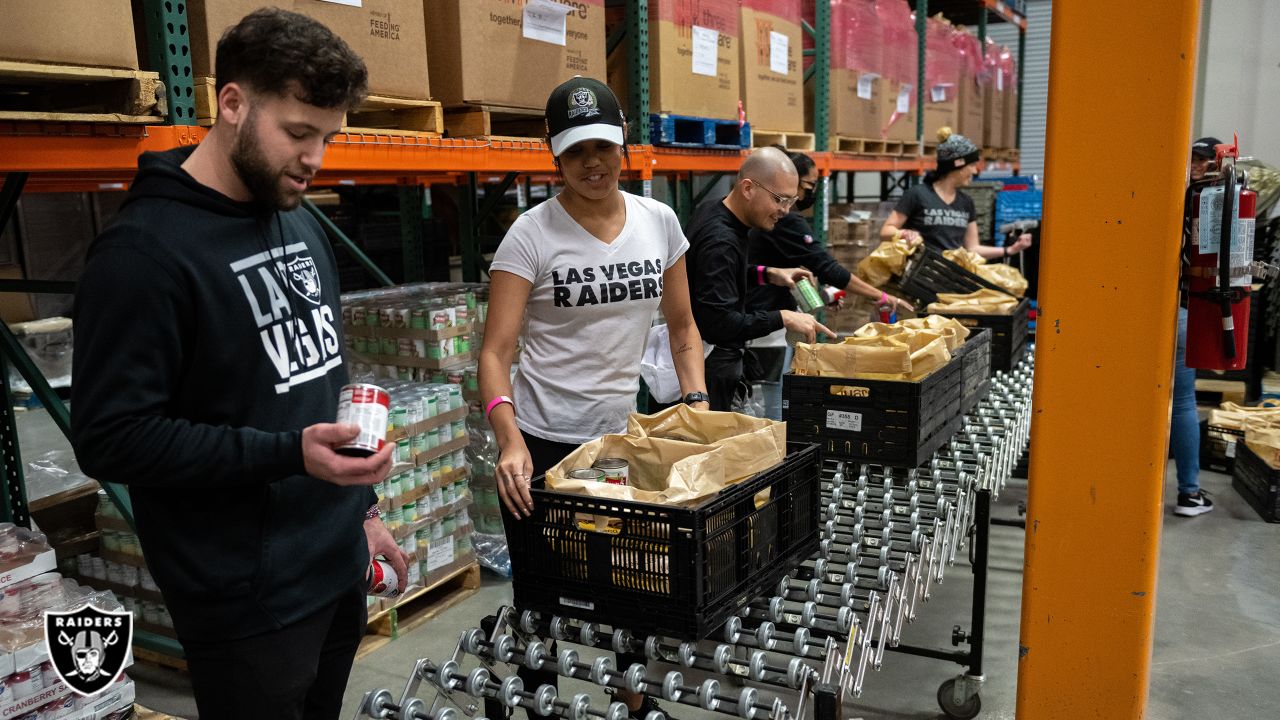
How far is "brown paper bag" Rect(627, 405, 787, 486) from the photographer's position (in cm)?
203

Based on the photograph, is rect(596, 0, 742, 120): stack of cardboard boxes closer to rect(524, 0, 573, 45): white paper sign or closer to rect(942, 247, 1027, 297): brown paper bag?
rect(524, 0, 573, 45): white paper sign

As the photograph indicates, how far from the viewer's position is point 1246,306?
216 centimetres

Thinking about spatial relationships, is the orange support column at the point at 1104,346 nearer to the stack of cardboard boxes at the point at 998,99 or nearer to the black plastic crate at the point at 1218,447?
the black plastic crate at the point at 1218,447

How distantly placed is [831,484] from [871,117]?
→ 5.19m

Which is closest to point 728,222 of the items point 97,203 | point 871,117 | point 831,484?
point 831,484

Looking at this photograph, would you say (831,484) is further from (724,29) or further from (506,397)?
(724,29)

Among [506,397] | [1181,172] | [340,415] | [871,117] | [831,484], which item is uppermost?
[871,117]

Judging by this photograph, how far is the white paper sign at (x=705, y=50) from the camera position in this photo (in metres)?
4.86

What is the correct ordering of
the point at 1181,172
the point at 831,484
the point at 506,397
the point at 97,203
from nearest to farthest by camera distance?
1. the point at 1181,172
2. the point at 506,397
3. the point at 831,484
4. the point at 97,203

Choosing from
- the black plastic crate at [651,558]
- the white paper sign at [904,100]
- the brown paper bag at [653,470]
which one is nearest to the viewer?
the black plastic crate at [651,558]

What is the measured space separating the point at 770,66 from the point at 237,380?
184 inches

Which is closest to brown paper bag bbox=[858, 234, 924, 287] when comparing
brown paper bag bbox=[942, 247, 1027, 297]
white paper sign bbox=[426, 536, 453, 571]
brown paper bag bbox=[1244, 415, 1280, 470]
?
brown paper bag bbox=[942, 247, 1027, 297]

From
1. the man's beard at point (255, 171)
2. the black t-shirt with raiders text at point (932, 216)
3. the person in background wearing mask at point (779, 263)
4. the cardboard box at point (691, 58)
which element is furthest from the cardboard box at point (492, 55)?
the black t-shirt with raiders text at point (932, 216)

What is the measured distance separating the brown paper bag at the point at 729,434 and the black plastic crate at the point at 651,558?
6 centimetres
